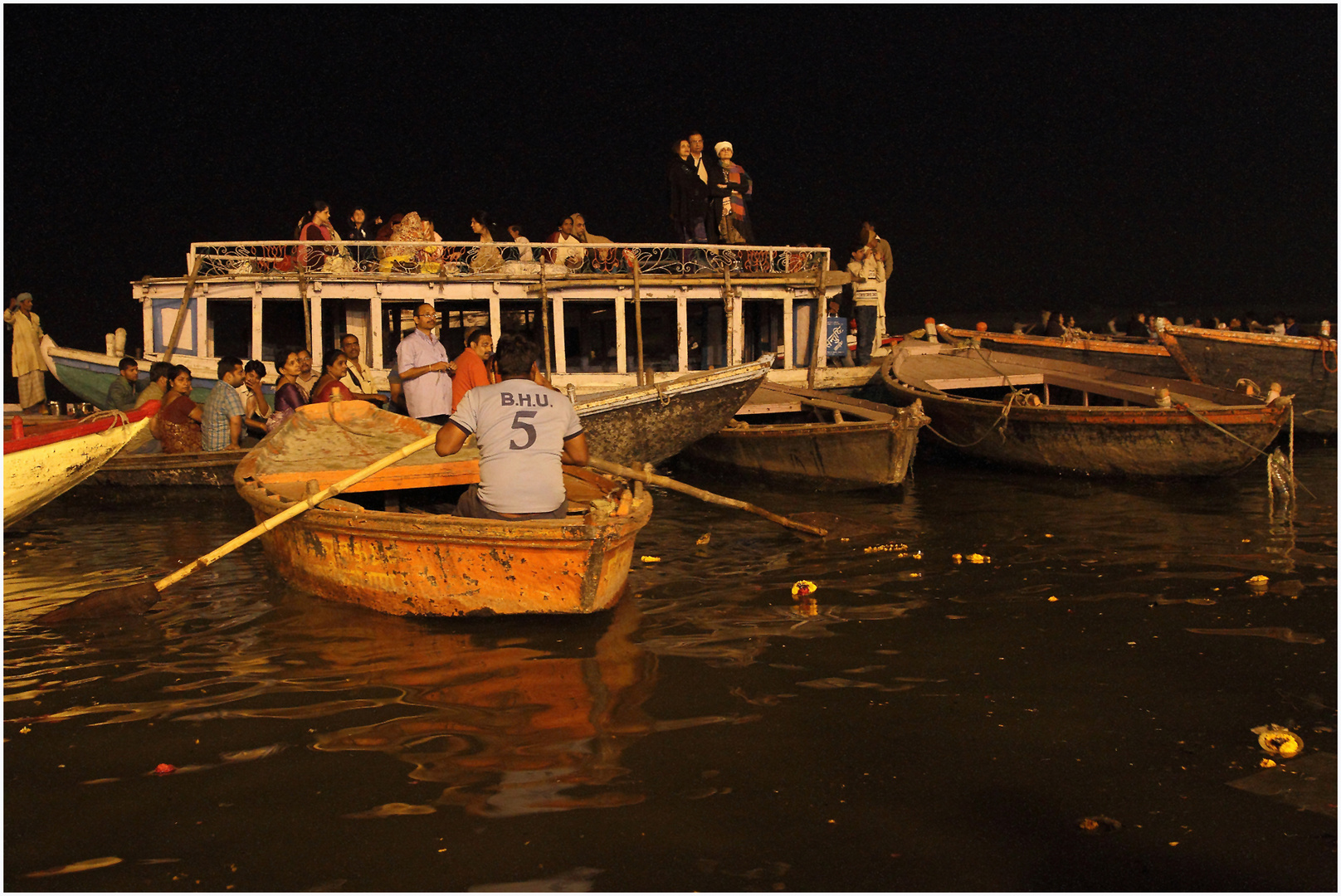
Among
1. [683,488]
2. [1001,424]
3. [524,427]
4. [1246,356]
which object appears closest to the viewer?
[524,427]

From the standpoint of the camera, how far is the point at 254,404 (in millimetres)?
12805

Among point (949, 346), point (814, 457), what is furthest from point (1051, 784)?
point (949, 346)

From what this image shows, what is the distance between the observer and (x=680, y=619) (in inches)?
269

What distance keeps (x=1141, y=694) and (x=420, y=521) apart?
13.2 ft

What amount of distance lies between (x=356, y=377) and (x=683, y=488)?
5.93 m

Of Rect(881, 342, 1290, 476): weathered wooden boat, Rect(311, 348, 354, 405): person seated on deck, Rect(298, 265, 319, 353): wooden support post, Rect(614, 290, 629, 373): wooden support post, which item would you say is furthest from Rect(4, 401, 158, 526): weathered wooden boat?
Rect(881, 342, 1290, 476): weathered wooden boat

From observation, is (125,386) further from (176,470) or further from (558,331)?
(558,331)

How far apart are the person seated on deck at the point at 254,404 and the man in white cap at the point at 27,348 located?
167 inches

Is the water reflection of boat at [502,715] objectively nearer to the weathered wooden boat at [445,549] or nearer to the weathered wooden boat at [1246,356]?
the weathered wooden boat at [445,549]

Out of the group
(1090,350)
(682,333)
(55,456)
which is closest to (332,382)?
(55,456)

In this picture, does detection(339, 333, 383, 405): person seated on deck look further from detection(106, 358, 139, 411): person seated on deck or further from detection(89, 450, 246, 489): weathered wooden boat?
detection(106, 358, 139, 411): person seated on deck

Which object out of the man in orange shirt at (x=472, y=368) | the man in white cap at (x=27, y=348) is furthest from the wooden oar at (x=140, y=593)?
the man in white cap at (x=27, y=348)

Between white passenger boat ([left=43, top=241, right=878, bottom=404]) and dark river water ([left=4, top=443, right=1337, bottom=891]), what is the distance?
19.0 ft

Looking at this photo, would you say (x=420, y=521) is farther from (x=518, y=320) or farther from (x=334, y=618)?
(x=518, y=320)
